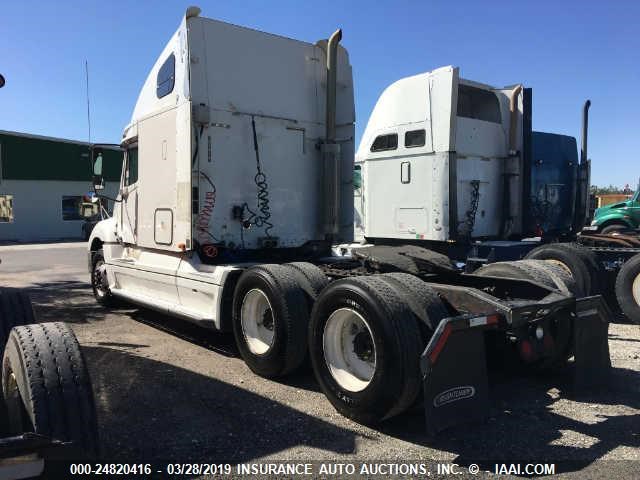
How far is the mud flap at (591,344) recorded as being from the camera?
4.28 meters

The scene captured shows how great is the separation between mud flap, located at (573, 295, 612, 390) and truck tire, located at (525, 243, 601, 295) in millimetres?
3477

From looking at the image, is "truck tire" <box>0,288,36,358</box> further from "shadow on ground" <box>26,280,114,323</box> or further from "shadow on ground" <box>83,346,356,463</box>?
"shadow on ground" <box>26,280,114,323</box>

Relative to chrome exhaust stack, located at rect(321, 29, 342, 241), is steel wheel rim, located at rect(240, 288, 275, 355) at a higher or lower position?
lower

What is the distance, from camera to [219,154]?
6371 millimetres

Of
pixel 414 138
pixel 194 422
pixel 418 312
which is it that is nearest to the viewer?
pixel 418 312

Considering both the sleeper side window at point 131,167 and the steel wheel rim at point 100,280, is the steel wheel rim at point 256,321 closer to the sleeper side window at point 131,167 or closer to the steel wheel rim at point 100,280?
the sleeper side window at point 131,167

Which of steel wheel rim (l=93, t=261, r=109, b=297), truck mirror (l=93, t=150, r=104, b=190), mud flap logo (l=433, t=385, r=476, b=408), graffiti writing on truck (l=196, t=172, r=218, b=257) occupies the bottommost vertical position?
mud flap logo (l=433, t=385, r=476, b=408)

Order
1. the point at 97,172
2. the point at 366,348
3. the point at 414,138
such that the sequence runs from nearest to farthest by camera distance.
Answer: the point at 366,348 < the point at 97,172 < the point at 414,138

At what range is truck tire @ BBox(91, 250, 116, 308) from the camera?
8.79m

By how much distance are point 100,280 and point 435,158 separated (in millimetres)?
5772

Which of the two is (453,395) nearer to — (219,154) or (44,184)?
(219,154)

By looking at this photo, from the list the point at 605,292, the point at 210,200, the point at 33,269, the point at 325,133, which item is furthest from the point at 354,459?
the point at 33,269

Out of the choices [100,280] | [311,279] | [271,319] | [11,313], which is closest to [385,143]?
[311,279]

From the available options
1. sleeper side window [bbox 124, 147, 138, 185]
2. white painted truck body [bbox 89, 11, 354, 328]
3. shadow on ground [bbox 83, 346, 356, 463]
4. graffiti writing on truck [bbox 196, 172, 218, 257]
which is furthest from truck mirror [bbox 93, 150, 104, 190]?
shadow on ground [bbox 83, 346, 356, 463]
